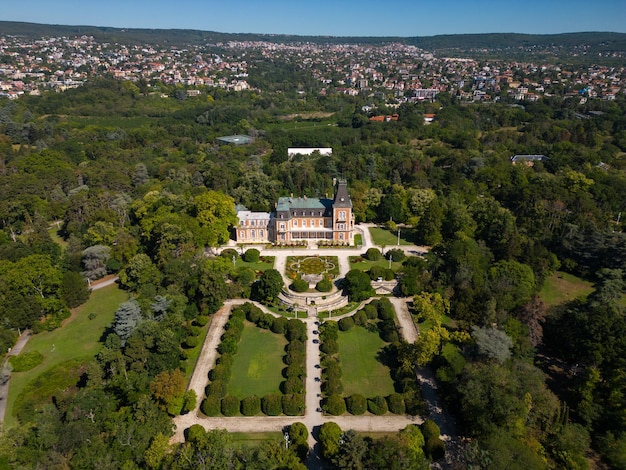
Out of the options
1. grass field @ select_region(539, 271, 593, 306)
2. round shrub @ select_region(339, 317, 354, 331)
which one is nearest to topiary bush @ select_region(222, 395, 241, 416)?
round shrub @ select_region(339, 317, 354, 331)

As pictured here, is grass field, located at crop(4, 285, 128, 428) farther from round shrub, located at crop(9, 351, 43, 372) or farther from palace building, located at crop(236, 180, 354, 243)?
palace building, located at crop(236, 180, 354, 243)

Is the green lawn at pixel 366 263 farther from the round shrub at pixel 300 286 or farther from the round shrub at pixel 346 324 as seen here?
the round shrub at pixel 346 324

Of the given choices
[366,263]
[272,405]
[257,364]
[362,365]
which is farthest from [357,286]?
[272,405]

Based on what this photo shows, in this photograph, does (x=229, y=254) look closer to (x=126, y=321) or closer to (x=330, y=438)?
(x=126, y=321)

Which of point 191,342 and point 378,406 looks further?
point 191,342

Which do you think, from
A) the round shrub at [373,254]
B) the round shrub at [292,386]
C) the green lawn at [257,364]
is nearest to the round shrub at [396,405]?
the round shrub at [292,386]

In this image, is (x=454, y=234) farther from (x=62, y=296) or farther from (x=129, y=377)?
(x=62, y=296)
